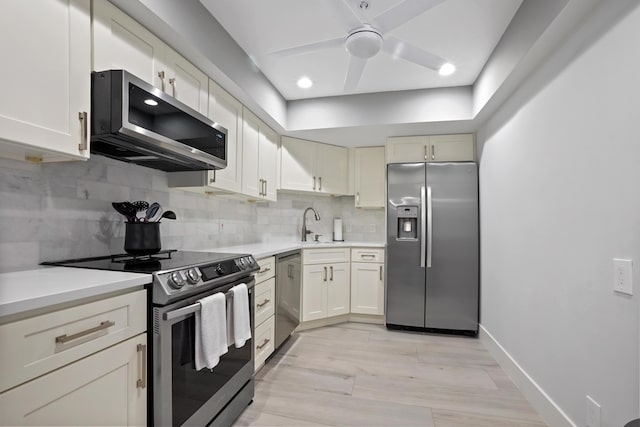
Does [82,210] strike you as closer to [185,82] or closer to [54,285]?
[54,285]

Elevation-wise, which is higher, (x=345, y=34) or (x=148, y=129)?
(x=345, y=34)

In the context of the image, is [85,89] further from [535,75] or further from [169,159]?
[535,75]

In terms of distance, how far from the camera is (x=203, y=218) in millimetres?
2654

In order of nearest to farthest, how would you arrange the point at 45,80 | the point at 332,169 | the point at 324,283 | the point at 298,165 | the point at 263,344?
the point at 45,80 → the point at 263,344 → the point at 324,283 → the point at 298,165 → the point at 332,169

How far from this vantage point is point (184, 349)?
1387 millimetres

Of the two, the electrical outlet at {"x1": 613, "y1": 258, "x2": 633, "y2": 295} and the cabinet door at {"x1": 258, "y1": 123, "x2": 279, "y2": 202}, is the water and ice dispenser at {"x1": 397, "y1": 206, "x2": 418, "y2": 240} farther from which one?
the electrical outlet at {"x1": 613, "y1": 258, "x2": 633, "y2": 295}

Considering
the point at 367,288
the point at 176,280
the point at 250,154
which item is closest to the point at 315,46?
the point at 250,154

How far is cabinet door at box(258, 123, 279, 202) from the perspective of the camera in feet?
10.2

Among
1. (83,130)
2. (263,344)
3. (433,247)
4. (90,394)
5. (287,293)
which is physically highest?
(83,130)

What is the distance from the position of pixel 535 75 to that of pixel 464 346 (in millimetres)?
2366

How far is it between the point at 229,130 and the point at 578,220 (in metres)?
2.33

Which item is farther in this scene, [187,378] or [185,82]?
[185,82]

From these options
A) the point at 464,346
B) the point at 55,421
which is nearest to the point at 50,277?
the point at 55,421

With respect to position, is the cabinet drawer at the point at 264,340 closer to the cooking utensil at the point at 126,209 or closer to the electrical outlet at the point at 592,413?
the cooking utensil at the point at 126,209
